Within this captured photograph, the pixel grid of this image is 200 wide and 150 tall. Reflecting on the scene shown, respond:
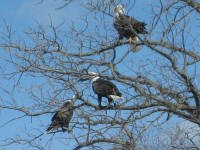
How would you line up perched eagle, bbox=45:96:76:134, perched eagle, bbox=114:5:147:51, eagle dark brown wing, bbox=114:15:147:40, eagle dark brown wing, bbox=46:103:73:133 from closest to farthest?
perched eagle, bbox=45:96:76:134, perched eagle, bbox=114:5:147:51, eagle dark brown wing, bbox=114:15:147:40, eagle dark brown wing, bbox=46:103:73:133

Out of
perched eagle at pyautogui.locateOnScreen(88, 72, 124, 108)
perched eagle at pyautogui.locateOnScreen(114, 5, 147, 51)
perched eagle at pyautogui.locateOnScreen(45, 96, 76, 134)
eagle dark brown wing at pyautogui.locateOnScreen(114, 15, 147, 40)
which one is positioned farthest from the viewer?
perched eagle at pyautogui.locateOnScreen(88, 72, 124, 108)

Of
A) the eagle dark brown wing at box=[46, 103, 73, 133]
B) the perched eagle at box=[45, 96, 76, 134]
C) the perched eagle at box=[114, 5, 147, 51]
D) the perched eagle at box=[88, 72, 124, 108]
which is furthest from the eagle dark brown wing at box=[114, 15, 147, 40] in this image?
the eagle dark brown wing at box=[46, 103, 73, 133]

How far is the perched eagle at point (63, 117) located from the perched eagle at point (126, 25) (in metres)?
1.52

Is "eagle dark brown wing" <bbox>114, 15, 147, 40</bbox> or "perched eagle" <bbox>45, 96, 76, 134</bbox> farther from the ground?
"eagle dark brown wing" <bbox>114, 15, 147, 40</bbox>

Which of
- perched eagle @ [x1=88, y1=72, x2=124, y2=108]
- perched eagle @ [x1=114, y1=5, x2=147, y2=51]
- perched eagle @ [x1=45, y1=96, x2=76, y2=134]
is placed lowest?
perched eagle @ [x1=45, y1=96, x2=76, y2=134]

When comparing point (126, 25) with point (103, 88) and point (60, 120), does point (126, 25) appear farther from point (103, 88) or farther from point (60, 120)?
point (60, 120)

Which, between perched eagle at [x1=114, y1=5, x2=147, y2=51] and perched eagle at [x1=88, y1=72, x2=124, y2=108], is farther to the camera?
perched eagle at [x1=88, y1=72, x2=124, y2=108]

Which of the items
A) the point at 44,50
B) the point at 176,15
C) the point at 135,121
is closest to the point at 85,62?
the point at 44,50

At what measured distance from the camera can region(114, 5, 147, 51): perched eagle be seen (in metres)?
6.16

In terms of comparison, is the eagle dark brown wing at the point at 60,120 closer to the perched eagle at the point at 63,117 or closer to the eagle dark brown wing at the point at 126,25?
the perched eagle at the point at 63,117

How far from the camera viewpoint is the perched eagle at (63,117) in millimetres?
5968

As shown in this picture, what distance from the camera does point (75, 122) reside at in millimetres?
5977

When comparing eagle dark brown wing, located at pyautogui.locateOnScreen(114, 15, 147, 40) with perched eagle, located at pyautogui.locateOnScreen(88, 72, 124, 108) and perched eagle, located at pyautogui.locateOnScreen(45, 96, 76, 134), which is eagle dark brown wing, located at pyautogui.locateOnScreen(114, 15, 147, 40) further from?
perched eagle, located at pyautogui.locateOnScreen(45, 96, 76, 134)

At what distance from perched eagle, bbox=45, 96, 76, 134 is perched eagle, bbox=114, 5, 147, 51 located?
1522mm
